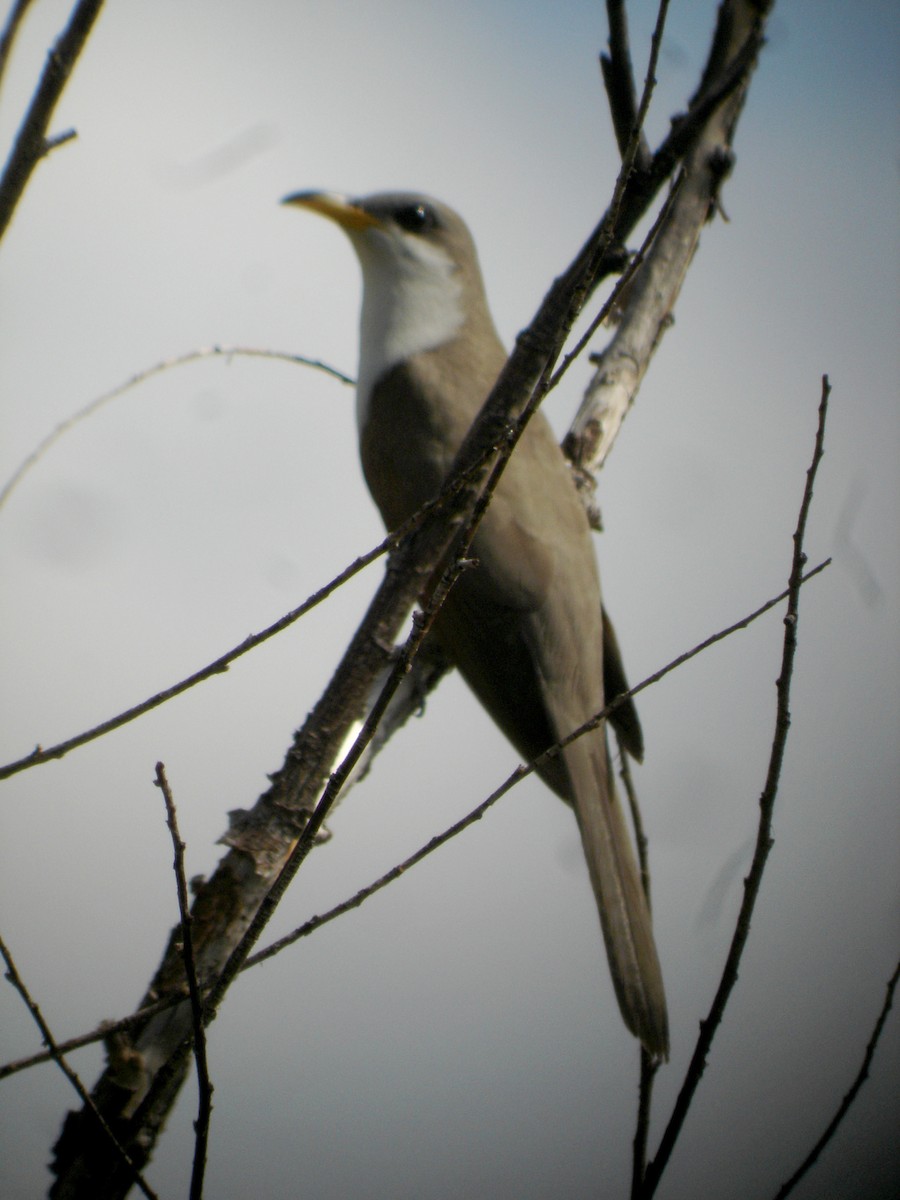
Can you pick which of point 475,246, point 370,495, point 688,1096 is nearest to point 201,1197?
point 688,1096

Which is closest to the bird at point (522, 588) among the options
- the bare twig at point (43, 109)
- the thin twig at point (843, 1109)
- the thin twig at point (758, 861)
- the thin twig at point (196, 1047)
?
the thin twig at point (843, 1109)

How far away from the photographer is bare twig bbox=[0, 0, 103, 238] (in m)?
0.93

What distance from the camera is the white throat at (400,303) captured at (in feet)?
12.0

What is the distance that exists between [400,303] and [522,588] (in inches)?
53.5

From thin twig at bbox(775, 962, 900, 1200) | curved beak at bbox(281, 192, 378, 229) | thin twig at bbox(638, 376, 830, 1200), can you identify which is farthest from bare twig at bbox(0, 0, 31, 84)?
curved beak at bbox(281, 192, 378, 229)

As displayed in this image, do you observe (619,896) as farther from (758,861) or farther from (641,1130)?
(758,861)

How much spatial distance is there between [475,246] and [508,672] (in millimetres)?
2021

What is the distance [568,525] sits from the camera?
3.26 metres

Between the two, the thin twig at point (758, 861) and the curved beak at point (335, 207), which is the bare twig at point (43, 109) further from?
the curved beak at point (335, 207)

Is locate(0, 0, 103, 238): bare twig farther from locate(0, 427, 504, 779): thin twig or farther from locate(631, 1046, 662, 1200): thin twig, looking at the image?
locate(631, 1046, 662, 1200): thin twig

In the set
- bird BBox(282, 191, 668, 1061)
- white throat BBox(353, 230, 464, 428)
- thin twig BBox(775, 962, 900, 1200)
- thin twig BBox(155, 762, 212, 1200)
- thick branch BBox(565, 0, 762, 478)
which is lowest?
thin twig BBox(775, 962, 900, 1200)

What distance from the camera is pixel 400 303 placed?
3.83m

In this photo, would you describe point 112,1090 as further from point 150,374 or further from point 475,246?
point 475,246

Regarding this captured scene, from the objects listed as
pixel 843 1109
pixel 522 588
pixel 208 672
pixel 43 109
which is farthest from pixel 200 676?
pixel 522 588
